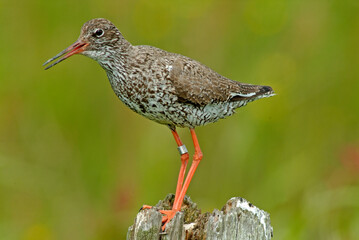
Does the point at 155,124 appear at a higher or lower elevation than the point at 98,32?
higher

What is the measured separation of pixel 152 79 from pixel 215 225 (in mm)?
2086

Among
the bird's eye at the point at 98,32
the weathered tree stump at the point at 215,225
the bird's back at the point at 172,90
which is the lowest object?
the weathered tree stump at the point at 215,225

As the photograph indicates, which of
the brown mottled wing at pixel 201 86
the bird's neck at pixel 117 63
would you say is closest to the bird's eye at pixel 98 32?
the bird's neck at pixel 117 63

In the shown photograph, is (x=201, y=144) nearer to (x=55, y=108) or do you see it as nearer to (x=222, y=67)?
(x=222, y=67)

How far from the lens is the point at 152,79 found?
23.1 ft

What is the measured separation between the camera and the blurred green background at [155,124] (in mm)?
9180

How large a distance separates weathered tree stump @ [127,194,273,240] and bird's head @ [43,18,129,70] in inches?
80.9

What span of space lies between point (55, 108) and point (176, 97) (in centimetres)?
324

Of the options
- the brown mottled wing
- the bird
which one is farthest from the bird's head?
the brown mottled wing

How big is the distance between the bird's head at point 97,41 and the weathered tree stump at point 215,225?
2.06m

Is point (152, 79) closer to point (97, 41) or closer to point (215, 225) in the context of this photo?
point (97, 41)

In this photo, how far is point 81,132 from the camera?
9.68 m

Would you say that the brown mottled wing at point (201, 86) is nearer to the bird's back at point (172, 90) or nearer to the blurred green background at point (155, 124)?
the bird's back at point (172, 90)

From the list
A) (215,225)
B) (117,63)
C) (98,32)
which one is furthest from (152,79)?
(215,225)
